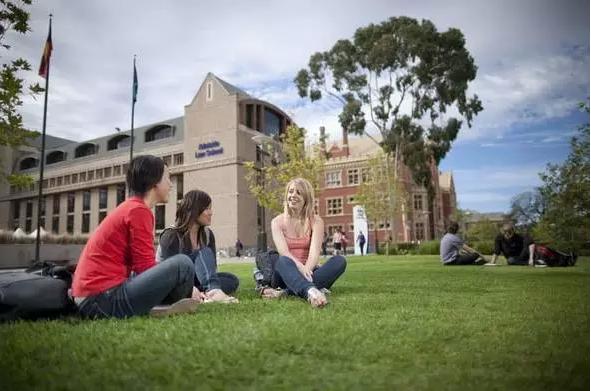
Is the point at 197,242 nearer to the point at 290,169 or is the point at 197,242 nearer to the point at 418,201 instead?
the point at 290,169

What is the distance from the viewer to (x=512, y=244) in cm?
1037

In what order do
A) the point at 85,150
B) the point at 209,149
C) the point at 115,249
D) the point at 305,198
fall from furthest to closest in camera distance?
the point at 85,150, the point at 209,149, the point at 305,198, the point at 115,249

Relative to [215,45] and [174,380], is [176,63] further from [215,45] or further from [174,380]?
[174,380]

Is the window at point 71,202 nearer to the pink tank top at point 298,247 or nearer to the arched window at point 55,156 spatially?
the arched window at point 55,156

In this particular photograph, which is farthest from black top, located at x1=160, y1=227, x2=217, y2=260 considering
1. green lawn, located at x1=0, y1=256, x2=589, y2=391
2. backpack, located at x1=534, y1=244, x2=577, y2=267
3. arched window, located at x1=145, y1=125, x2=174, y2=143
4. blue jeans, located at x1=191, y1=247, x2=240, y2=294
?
arched window, located at x1=145, y1=125, x2=174, y2=143

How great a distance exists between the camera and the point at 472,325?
8.36 feet

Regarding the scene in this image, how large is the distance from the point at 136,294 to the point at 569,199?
15.8ft

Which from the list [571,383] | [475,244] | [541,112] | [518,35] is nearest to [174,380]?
[571,383]

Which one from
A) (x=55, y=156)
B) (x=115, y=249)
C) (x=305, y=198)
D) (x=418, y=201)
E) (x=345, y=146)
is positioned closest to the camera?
(x=115, y=249)

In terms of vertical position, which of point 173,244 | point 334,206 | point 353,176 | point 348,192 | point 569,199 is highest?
point 353,176

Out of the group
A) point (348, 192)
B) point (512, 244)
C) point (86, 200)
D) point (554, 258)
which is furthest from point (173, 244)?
point (86, 200)

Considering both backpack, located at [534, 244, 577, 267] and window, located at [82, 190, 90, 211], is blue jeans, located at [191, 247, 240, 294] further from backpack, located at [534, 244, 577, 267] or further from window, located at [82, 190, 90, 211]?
window, located at [82, 190, 90, 211]

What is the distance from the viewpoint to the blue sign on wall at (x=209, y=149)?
34.8 metres

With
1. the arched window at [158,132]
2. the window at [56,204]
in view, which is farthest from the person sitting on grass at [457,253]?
the window at [56,204]
